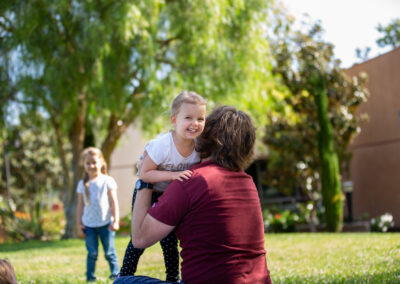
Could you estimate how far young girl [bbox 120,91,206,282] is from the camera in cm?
310

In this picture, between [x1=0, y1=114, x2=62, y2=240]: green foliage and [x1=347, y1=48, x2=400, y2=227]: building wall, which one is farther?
[x1=0, y1=114, x2=62, y2=240]: green foliage

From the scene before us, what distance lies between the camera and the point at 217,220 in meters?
2.29

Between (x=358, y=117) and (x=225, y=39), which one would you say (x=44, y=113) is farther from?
(x=358, y=117)

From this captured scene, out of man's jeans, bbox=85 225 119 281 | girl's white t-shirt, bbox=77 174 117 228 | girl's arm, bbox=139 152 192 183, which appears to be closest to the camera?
girl's arm, bbox=139 152 192 183

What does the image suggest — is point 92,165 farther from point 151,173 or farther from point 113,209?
point 151,173

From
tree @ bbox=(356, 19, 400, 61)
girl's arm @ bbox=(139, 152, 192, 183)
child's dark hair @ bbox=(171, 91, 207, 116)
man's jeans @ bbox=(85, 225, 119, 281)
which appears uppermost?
tree @ bbox=(356, 19, 400, 61)

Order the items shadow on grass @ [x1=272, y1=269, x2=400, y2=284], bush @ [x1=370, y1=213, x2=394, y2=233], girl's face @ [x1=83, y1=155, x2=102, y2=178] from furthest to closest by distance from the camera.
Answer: bush @ [x1=370, y1=213, x2=394, y2=233], girl's face @ [x1=83, y1=155, x2=102, y2=178], shadow on grass @ [x1=272, y1=269, x2=400, y2=284]

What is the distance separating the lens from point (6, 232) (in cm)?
1545

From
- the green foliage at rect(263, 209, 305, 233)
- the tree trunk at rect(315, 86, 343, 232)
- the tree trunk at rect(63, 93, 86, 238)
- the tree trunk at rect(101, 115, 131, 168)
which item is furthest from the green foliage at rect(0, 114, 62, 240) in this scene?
the tree trunk at rect(315, 86, 343, 232)

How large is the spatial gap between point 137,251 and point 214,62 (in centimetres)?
939

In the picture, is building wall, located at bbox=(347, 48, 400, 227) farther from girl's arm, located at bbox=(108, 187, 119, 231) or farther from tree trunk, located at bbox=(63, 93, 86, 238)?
girl's arm, located at bbox=(108, 187, 119, 231)

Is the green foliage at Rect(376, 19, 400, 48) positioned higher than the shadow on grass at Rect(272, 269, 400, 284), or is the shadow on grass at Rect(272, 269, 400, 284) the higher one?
the green foliage at Rect(376, 19, 400, 48)

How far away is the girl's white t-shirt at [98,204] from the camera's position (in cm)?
550

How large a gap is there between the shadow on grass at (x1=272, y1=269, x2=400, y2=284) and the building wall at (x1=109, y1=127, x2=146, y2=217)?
19701 mm
